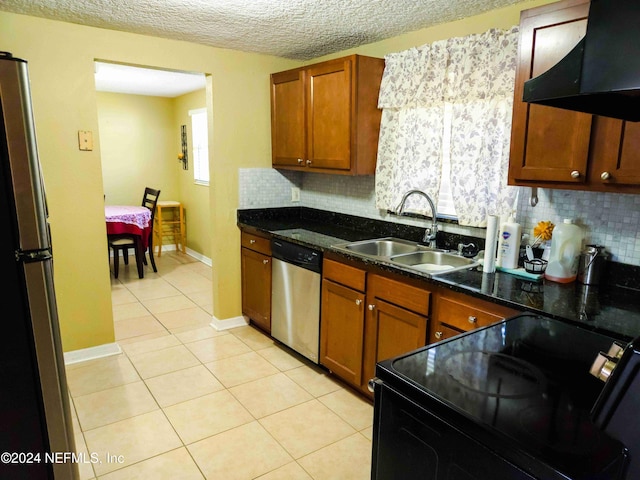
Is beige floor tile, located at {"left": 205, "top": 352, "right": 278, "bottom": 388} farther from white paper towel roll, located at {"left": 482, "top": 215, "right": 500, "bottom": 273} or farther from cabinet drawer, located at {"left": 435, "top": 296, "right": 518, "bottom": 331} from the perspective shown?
white paper towel roll, located at {"left": 482, "top": 215, "right": 500, "bottom": 273}

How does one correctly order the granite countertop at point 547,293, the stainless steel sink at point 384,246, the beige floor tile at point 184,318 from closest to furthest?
the granite countertop at point 547,293
the stainless steel sink at point 384,246
the beige floor tile at point 184,318

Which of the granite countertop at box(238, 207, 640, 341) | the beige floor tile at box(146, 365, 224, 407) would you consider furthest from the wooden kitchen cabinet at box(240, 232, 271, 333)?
the beige floor tile at box(146, 365, 224, 407)

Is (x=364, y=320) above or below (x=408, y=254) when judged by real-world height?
below

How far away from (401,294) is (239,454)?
113 centimetres

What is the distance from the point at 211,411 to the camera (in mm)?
2479

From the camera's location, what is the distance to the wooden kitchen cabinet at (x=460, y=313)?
1.82 metres

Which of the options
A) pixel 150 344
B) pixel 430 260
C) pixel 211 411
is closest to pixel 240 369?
pixel 211 411

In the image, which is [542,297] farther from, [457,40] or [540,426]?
[457,40]

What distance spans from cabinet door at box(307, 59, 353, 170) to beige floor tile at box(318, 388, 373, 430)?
1.48m

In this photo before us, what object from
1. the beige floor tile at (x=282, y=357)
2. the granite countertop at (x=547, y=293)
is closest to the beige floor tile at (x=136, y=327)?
the beige floor tile at (x=282, y=357)

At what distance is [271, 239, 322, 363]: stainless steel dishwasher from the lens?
2879 millimetres

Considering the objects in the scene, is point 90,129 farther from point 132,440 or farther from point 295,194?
point 132,440

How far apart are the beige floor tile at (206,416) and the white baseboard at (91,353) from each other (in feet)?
3.12

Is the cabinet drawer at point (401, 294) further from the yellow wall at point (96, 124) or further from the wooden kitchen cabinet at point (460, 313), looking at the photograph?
the yellow wall at point (96, 124)
